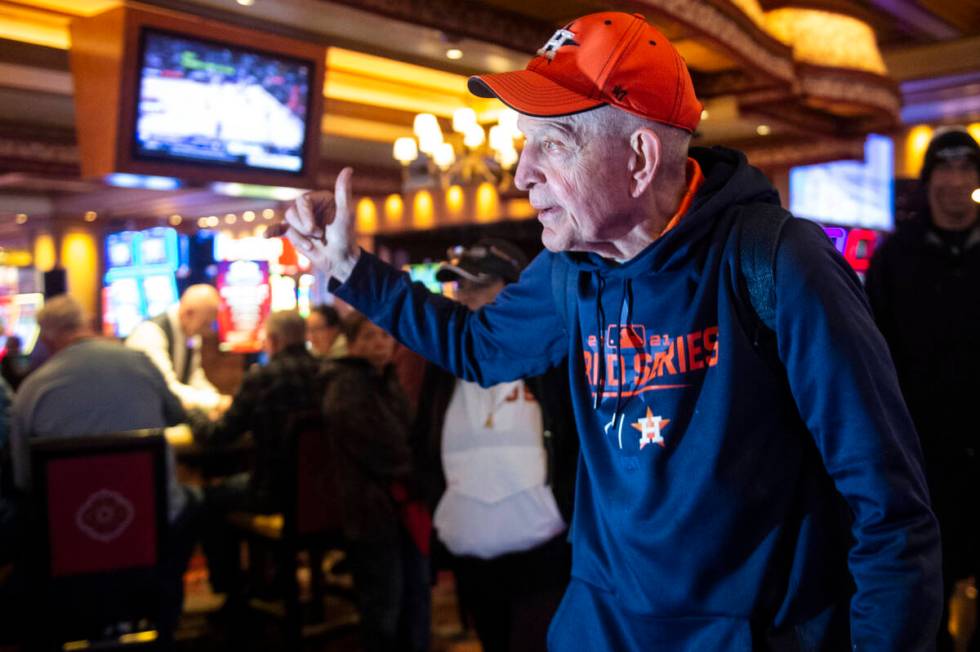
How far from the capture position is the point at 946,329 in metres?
2.49

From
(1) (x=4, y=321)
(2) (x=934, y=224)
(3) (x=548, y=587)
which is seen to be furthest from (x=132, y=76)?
(1) (x=4, y=321)

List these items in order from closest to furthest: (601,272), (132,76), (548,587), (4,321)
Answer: (601,272), (548,587), (132,76), (4,321)

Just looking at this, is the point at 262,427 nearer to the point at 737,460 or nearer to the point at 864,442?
the point at 737,460

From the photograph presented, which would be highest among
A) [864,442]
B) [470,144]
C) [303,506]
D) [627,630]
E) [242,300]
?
[470,144]

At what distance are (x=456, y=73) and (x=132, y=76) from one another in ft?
10.8

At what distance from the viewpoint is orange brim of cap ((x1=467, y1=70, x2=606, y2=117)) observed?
1.06 m

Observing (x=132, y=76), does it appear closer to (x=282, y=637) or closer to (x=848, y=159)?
(x=282, y=637)

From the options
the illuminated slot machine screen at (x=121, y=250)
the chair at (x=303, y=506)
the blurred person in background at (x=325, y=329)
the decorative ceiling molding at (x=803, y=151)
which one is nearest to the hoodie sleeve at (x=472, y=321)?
the chair at (x=303, y=506)

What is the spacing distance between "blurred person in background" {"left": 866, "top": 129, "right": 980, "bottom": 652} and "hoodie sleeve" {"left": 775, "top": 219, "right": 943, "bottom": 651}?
5.60 feet

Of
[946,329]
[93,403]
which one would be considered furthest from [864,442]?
[93,403]

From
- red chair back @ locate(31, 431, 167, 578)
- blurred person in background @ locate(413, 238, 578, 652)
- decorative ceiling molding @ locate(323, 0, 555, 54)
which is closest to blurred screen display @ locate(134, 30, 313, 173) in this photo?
decorative ceiling molding @ locate(323, 0, 555, 54)

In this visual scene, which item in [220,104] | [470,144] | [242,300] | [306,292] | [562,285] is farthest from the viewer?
[306,292]

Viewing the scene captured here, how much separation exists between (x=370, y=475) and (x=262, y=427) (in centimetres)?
81

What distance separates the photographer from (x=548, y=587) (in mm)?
2359
